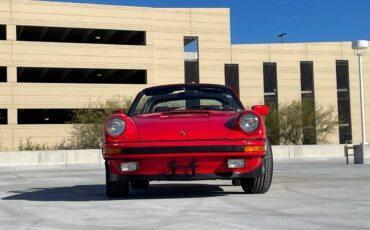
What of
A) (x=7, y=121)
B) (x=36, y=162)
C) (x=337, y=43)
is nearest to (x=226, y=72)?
(x=337, y=43)

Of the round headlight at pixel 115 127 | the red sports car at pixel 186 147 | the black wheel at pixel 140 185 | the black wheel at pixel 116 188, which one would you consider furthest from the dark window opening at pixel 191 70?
the round headlight at pixel 115 127

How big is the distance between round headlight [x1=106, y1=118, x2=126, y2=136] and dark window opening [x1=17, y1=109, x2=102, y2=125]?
4022cm

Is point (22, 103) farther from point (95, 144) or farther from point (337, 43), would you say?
point (337, 43)

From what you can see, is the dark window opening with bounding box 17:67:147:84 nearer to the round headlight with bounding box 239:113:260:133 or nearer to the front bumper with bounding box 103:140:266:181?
the front bumper with bounding box 103:140:266:181

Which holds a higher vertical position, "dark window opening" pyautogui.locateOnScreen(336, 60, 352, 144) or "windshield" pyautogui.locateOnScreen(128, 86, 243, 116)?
"dark window opening" pyautogui.locateOnScreen(336, 60, 352, 144)

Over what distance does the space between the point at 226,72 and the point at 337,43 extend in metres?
11.2

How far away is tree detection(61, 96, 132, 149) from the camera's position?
41781mm

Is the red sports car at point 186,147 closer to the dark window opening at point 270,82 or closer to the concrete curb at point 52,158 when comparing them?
the concrete curb at point 52,158

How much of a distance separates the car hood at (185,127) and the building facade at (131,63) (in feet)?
126

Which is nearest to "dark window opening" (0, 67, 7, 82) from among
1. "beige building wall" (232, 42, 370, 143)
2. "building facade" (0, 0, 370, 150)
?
"building facade" (0, 0, 370, 150)

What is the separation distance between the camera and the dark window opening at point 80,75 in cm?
4841

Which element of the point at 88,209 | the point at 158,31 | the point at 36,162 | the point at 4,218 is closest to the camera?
the point at 4,218

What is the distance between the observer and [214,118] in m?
7.45

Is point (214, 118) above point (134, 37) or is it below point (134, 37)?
below
